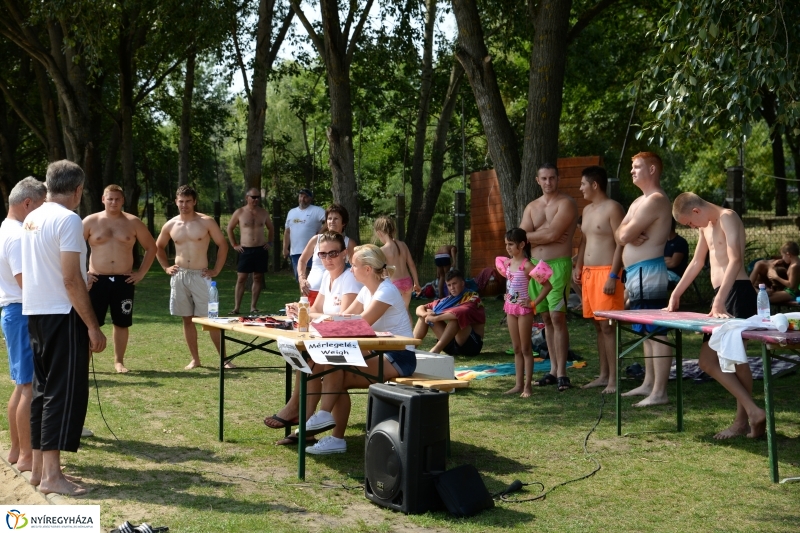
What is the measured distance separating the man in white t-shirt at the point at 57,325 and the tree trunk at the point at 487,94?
23.8ft

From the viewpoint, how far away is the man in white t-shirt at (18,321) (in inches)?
237

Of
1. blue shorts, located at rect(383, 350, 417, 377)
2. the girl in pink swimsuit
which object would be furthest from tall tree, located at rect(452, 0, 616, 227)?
blue shorts, located at rect(383, 350, 417, 377)

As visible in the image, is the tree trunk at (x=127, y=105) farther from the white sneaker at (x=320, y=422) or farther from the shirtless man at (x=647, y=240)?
the white sneaker at (x=320, y=422)

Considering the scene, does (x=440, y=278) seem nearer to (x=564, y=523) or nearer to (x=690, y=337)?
(x=690, y=337)

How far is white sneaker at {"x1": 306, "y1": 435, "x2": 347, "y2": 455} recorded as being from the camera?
21.6ft

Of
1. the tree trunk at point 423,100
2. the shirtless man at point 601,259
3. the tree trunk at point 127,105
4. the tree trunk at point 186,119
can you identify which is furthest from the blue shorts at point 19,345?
the tree trunk at point 186,119

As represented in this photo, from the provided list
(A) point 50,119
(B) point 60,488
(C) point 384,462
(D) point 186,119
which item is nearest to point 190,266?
(B) point 60,488

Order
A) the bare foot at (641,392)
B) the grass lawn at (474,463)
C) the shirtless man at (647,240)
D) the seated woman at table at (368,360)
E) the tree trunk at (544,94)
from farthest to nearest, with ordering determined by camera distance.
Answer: the tree trunk at (544,94), the bare foot at (641,392), the shirtless man at (647,240), the seated woman at table at (368,360), the grass lawn at (474,463)

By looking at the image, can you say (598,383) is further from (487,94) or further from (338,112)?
(338,112)

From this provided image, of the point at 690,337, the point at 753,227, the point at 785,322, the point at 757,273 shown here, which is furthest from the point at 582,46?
the point at 785,322

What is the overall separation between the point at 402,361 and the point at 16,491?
2.55 m

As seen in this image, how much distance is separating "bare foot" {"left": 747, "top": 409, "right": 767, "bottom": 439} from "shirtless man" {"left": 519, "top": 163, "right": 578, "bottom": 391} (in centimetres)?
232

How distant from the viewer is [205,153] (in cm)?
3950

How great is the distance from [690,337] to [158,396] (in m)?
7.08
